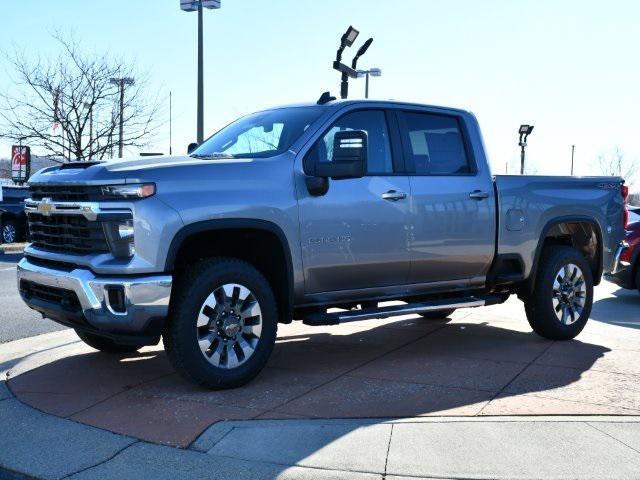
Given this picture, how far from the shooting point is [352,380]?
557 centimetres

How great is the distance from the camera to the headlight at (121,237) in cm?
488

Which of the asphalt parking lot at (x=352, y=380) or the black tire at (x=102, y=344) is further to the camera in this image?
the black tire at (x=102, y=344)

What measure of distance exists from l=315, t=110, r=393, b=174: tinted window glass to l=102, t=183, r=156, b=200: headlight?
60.5 inches

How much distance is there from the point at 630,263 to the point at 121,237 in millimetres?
8157

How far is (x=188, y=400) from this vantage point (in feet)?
16.6

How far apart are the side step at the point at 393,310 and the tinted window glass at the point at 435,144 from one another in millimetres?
1081

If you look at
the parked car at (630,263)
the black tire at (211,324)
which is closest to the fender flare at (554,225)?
the black tire at (211,324)

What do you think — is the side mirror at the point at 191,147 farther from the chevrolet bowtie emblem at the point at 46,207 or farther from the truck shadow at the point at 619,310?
the truck shadow at the point at 619,310

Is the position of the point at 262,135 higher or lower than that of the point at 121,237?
higher

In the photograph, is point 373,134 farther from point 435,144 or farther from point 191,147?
point 191,147

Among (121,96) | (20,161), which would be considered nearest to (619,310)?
(121,96)

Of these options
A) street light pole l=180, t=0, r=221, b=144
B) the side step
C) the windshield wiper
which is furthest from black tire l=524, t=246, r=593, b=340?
street light pole l=180, t=0, r=221, b=144

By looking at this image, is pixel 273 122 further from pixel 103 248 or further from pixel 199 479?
pixel 199 479

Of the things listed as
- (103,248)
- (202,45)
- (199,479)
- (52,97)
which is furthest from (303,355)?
(52,97)
